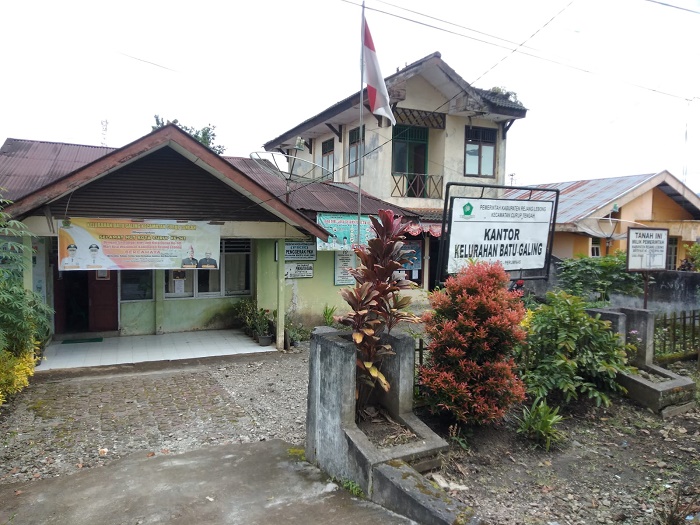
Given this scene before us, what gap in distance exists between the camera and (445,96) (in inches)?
602

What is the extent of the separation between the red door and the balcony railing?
8076 millimetres

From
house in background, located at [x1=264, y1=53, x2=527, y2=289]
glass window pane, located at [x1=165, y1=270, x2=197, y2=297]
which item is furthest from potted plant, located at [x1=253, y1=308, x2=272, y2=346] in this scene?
house in background, located at [x1=264, y1=53, x2=527, y2=289]

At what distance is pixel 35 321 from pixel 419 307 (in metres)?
9.55

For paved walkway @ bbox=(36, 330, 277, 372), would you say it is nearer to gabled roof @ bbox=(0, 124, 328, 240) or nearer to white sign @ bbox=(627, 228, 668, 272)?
gabled roof @ bbox=(0, 124, 328, 240)

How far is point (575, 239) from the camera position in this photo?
17.3 metres

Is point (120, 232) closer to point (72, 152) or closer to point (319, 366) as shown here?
point (72, 152)

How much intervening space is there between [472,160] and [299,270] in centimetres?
724

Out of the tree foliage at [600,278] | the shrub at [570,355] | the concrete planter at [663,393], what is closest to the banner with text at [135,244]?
the shrub at [570,355]

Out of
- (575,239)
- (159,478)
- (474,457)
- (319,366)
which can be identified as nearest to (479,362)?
(474,457)

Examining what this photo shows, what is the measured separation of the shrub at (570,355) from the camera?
573 cm

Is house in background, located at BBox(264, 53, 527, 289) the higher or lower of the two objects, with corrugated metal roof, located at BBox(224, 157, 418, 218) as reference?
higher

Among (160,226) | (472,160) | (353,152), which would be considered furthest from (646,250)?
(353,152)

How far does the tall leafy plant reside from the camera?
4.78 meters

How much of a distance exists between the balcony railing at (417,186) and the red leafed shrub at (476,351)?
1025 cm
